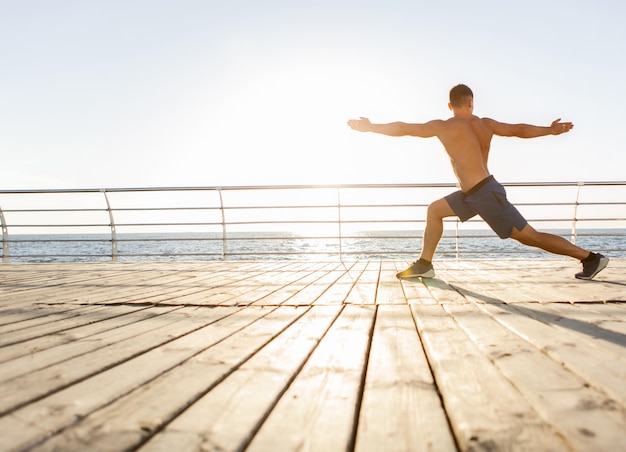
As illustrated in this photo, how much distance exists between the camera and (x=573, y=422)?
0.84 meters

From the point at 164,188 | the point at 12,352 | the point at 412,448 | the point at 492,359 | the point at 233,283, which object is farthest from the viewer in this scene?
the point at 164,188

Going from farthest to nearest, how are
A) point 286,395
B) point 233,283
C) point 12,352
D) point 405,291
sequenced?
point 233,283, point 405,291, point 12,352, point 286,395

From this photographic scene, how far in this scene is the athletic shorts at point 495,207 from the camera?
3.14 meters

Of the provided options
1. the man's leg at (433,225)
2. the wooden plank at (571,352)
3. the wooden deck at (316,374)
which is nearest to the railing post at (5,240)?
the wooden deck at (316,374)

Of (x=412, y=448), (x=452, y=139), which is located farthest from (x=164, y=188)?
(x=412, y=448)

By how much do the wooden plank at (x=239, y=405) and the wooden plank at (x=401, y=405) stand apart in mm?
205

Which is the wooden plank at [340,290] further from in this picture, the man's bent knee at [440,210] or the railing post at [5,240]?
the railing post at [5,240]

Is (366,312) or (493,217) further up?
(493,217)

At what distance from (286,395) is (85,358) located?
2.38 feet

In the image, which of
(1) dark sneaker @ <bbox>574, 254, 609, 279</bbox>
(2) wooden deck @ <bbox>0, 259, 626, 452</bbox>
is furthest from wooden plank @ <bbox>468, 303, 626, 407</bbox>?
(1) dark sneaker @ <bbox>574, 254, 609, 279</bbox>

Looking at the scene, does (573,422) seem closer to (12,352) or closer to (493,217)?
(12,352)

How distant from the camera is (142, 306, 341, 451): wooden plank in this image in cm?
78

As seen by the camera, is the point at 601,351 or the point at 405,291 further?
the point at 405,291

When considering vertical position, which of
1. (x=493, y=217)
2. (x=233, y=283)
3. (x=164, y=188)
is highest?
(x=164, y=188)
